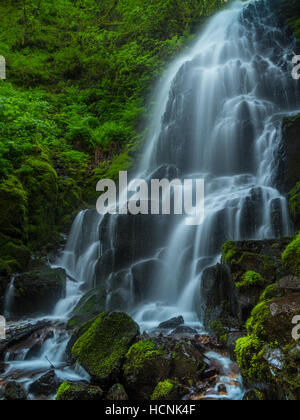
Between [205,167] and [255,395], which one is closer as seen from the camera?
[255,395]

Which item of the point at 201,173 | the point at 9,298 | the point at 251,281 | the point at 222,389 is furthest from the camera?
the point at 201,173

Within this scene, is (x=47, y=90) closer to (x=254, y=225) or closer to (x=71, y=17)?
(x=71, y=17)

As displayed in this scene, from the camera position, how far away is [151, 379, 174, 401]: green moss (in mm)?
3273

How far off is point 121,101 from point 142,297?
1532cm

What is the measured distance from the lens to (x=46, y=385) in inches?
155

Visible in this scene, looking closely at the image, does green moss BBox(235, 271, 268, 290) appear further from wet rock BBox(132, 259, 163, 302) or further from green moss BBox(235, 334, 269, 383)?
wet rock BBox(132, 259, 163, 302)

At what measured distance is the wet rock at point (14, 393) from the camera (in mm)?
3607

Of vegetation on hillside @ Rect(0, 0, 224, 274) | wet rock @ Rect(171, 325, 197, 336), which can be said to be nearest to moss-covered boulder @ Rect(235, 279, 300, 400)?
wet rock @ Rect(171, 325, 197, 336)

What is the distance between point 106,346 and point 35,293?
14.1ft

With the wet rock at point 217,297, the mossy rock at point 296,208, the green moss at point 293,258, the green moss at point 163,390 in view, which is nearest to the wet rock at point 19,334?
the green moss at point 163,390

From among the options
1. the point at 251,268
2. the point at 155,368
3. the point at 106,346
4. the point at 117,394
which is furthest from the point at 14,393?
the point at 251,268

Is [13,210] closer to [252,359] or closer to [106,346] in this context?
[106,346]

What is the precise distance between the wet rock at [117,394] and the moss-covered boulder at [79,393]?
0.10 m
